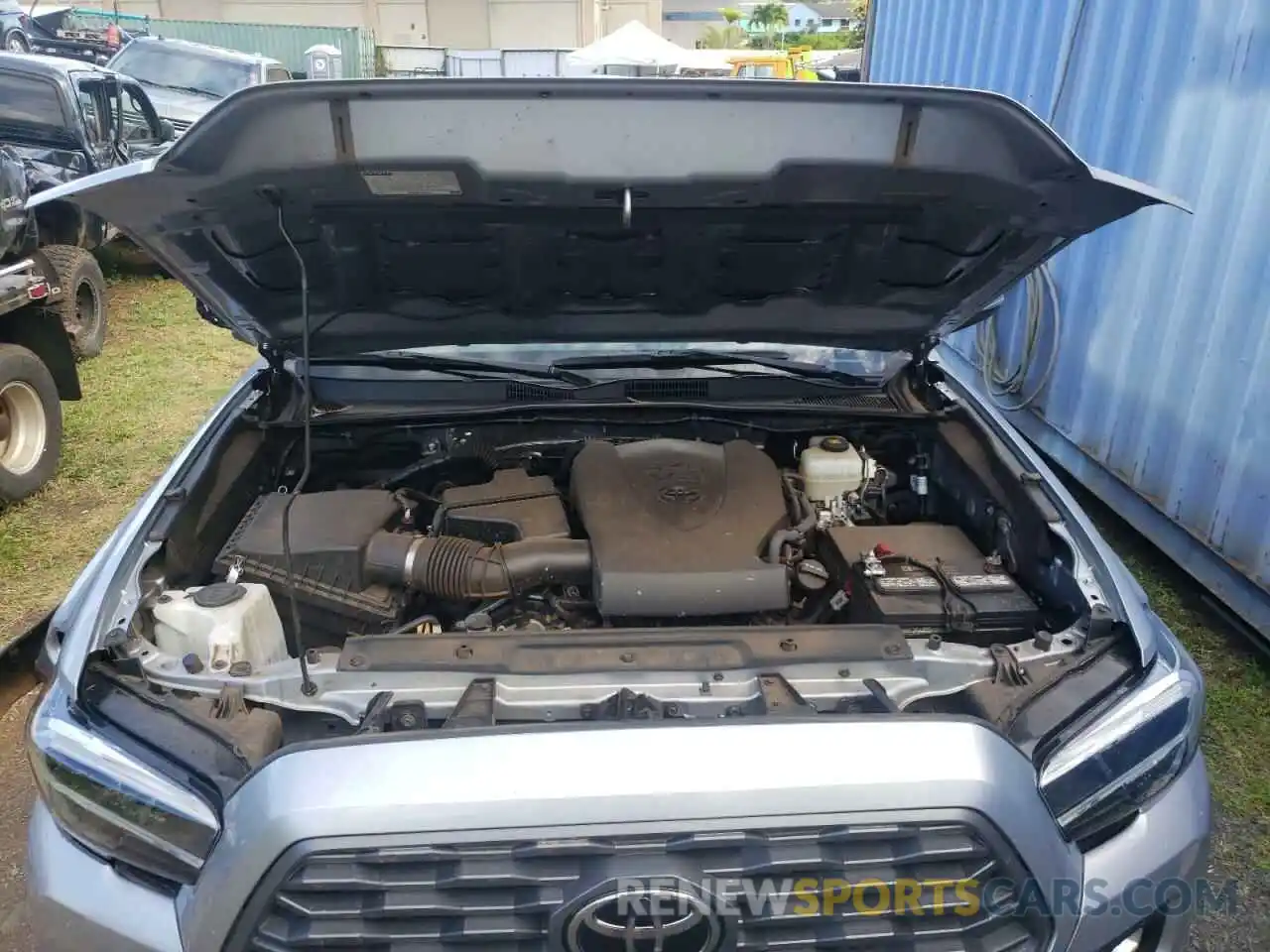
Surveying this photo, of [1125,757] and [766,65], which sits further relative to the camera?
[766,65]

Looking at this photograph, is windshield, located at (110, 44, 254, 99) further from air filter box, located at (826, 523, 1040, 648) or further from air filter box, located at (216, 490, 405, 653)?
air filter box, located at (826, 523, 1040, 648)

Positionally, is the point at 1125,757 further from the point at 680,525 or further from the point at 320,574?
the point at 320,574

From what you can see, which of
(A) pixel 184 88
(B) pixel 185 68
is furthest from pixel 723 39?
(A) pixel 184 88

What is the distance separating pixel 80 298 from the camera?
241 inches

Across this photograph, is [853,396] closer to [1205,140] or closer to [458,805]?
[458,805]

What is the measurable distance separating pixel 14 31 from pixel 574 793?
48.5 ft

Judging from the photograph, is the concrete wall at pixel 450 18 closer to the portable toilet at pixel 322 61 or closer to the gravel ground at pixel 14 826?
the portable toilet at pixel 322 61

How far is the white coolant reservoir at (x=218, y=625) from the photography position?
1.70 meters

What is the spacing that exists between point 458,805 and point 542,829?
12 cm

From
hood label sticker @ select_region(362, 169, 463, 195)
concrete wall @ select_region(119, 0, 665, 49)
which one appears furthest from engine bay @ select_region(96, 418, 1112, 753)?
concrete wall @ select_region(119, 0, 665, 49)

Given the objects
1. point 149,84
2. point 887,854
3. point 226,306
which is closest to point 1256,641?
point 887,854

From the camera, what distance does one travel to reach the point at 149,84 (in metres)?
9.94

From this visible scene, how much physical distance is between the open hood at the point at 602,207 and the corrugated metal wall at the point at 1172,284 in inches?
65.0

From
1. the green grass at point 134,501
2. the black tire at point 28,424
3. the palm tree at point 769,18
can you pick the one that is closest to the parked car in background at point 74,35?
the green grass at point 134,501
